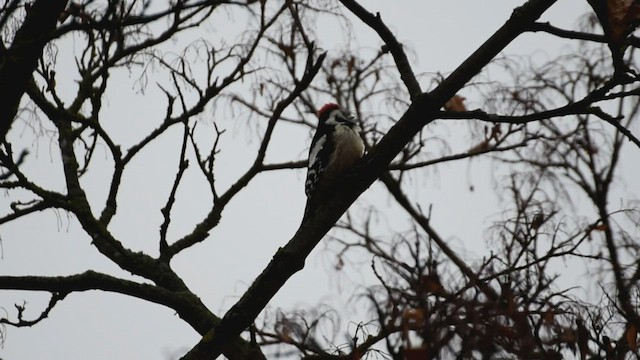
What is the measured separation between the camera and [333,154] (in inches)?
193

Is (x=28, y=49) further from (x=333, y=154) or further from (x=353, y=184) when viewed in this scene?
(x=333, y=154)

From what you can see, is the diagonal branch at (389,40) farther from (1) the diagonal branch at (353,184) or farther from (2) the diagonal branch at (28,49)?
(2) the diagonal branch at (28,49)

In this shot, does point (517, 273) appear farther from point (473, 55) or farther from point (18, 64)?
point (18, 64)

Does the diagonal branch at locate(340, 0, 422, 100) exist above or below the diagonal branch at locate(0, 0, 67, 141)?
above

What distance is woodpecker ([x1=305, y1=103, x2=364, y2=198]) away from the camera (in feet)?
16.0

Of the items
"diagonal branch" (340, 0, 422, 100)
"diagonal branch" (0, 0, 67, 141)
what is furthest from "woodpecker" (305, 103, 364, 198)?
"diagonal branch" (0, 0, 67, 141)

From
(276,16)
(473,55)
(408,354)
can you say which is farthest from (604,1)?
(276,16)

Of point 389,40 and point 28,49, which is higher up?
point 389,40

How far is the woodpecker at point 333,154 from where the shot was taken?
4879 mm

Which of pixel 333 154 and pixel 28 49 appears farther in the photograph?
pixel 333 154

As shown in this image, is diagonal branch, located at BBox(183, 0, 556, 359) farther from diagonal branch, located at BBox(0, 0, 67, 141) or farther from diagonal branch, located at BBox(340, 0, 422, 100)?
diagonal branch, located at BBox(0, 0, 67, 141)

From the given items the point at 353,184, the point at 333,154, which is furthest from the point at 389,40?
the point at 333,154

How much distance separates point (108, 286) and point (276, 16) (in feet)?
8.38

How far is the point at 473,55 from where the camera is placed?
9.62 ft
